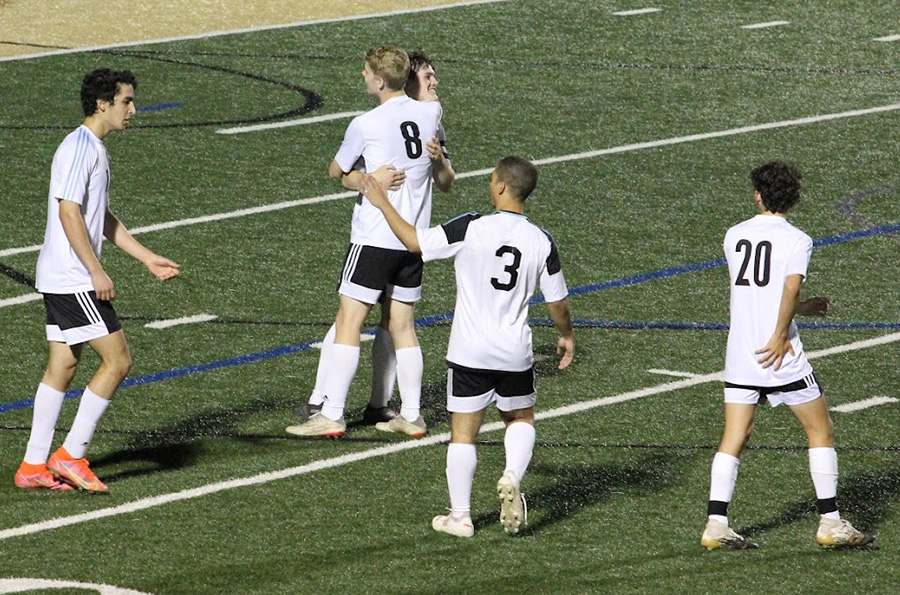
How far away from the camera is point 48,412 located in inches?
334

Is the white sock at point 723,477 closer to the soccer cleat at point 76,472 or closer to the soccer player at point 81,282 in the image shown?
the soccer player at point 81,282

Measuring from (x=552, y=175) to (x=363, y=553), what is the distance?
334 inches

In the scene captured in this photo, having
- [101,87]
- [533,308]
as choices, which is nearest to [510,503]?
[101,87]

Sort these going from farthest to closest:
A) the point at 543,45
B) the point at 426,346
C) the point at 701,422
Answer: the point at 543,45
the point at 426,346
the point at 701,422

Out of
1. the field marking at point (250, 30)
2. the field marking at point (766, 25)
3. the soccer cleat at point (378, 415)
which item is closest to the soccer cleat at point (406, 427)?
the soccer cleat at point (378, 415)

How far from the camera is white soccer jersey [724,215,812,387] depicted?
7.62m

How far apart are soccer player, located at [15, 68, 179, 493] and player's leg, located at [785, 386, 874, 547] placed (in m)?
2.96

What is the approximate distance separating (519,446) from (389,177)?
1657mm

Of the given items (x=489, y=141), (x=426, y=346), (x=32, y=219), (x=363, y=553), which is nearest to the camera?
(x=363, y=553)

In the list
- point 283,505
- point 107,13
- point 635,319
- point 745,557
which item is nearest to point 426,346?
point 635,319

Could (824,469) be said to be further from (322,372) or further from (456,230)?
(322,372)

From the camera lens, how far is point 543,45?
2062 cm

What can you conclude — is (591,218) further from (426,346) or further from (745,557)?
(745,557)

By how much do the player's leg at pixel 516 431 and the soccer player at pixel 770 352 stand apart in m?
0.81
